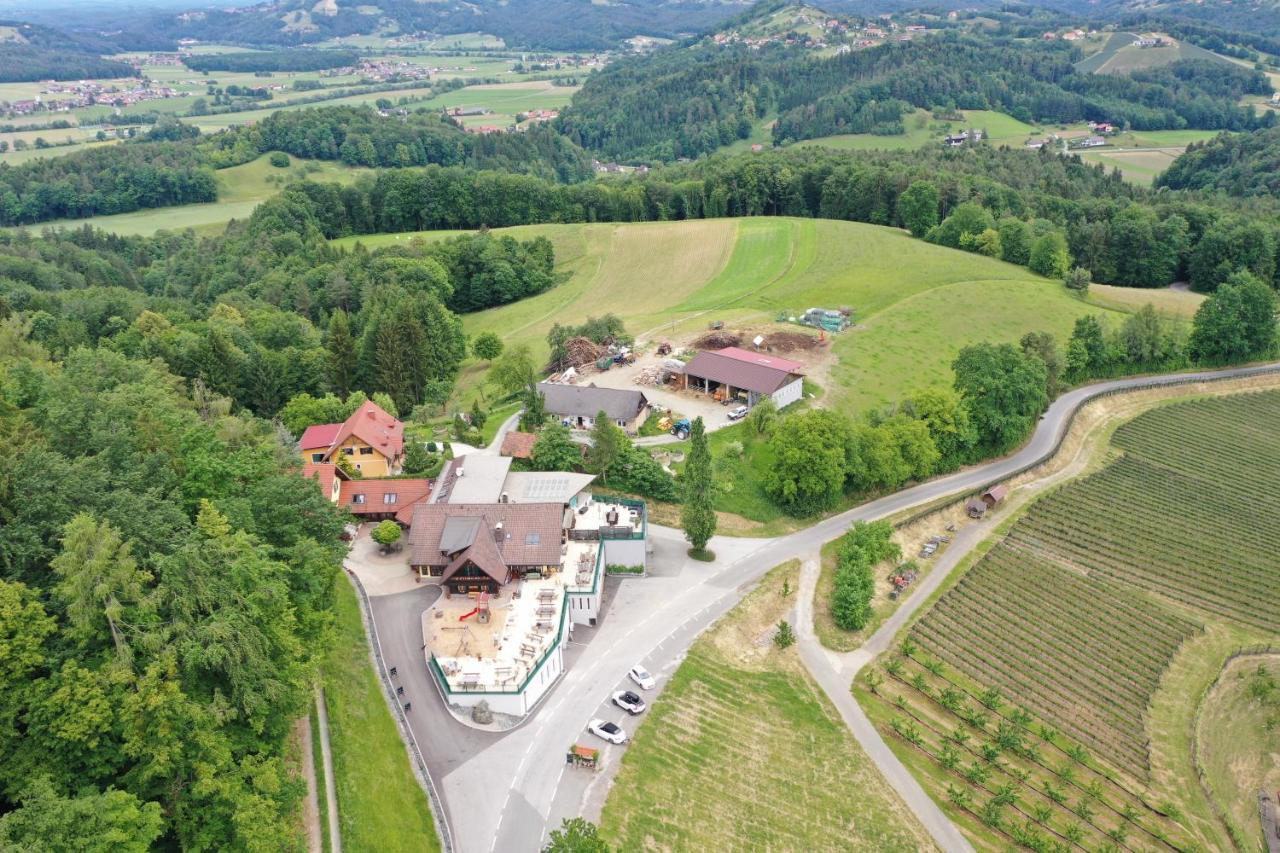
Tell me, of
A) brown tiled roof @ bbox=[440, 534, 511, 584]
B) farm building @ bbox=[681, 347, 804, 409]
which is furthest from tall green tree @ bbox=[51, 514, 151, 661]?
farm building @ bbox=[681, 347, 804, 409]

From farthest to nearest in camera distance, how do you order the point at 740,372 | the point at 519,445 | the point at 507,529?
1. the point at 740,372
2. the point at 519,445
3. the point at 507,529

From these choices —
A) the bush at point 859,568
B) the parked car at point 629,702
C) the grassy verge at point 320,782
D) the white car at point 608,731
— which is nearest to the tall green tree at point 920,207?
the bush at point 859,568

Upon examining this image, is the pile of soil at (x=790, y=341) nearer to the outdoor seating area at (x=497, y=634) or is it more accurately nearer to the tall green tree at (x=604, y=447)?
the tall green tree at (x=604, y=447)

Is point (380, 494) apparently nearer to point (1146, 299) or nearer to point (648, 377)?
point (648, 377)

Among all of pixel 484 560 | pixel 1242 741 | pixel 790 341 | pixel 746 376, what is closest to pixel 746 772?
pixel 484 560

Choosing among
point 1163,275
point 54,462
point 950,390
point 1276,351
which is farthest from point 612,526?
point 1163,275

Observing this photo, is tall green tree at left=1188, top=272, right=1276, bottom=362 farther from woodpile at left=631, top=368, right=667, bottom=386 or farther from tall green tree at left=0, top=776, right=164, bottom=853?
tall green tree at left=0, top=776, right=164, bottom=853
